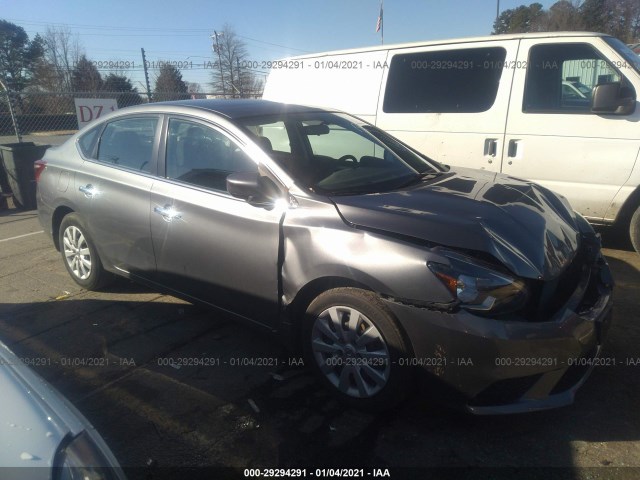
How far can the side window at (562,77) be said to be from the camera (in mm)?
4633

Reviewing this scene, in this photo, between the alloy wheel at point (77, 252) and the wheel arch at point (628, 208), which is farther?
the wheel arch at point (628, 208)

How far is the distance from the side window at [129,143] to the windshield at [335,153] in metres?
0.90

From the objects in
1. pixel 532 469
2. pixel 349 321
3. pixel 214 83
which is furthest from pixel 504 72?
pixel 214 83

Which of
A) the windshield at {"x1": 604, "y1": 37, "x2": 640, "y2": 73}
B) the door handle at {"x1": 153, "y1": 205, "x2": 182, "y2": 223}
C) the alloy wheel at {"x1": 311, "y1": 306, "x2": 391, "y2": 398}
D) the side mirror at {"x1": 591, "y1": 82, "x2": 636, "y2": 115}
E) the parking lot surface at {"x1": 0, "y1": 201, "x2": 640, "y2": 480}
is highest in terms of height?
the windshield at {"x1": 604, "y1": 37, "x2": 640, "y2": 73}

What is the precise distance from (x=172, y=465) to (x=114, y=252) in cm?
207

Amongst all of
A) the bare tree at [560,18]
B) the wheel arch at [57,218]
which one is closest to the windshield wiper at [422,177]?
the wheel arch at [57,218]

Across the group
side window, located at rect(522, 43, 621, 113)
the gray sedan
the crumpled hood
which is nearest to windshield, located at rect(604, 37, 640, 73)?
side window, located at rect(522, 43, 621, 113)

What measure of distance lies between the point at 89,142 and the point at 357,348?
314 cm

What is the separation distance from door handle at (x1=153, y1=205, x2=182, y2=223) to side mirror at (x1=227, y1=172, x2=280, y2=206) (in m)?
0.59

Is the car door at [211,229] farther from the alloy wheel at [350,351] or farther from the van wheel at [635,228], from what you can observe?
the van wheel at [635,228]

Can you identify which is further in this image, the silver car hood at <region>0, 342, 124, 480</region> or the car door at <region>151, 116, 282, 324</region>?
the car door at <region>151, 116, 282, 324</region>

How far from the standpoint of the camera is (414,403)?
8.80 feet

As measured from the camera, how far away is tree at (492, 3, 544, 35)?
42312 millimetres

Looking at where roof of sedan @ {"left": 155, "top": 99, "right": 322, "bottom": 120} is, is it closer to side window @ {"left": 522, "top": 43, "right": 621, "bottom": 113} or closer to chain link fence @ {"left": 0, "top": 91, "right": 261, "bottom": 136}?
side window @ {"left": 522, "top": 43, "right": 621, "bottom": 113}
